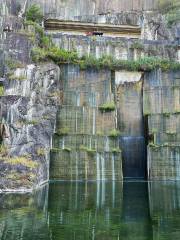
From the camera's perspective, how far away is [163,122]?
28875 millimetres

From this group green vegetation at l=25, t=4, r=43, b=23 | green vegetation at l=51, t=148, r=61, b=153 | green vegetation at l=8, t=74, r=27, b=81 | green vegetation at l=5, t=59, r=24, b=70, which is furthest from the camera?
green vegetation at l=25, t=4, r=43, b=23

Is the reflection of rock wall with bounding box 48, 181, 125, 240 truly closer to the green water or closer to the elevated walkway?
the green water

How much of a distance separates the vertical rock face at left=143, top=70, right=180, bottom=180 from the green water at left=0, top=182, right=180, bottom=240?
24.6 feet

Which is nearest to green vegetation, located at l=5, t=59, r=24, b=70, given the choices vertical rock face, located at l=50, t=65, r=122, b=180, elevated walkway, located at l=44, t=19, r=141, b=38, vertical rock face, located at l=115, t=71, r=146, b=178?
vertical rock face, located at l=50, t=65, r=122, b=180

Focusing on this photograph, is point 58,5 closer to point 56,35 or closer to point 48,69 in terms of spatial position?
point 56,35

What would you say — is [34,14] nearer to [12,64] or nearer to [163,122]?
[12,64]

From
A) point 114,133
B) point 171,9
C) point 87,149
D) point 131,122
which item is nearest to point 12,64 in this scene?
point 87,149

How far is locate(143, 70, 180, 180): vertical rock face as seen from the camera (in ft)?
90.0

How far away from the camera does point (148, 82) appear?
31297 mm

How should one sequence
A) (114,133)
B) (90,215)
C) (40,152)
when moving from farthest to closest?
(114,133)
(40,152)
(90,215)

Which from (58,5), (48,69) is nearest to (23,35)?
(48,69)

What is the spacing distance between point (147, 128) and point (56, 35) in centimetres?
1026

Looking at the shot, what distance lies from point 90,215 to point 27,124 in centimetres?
1106

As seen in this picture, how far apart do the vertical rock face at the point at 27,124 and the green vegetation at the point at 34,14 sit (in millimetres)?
11673
